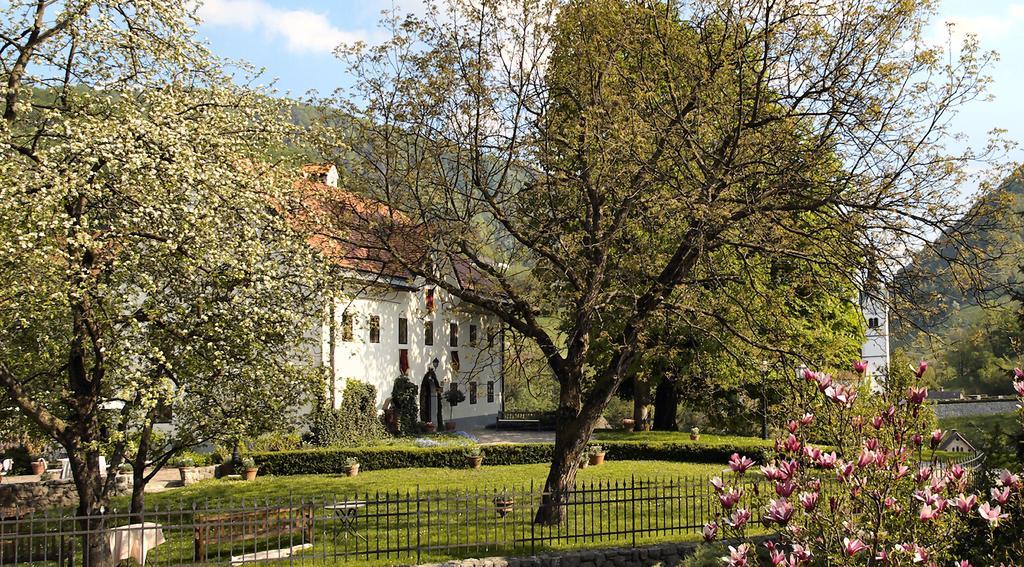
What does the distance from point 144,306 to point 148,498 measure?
10.8 metres

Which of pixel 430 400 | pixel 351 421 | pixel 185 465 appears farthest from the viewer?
pixel 430 400

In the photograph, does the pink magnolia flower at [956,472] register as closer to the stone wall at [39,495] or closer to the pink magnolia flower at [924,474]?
the pink magnolia flower at [924,474]

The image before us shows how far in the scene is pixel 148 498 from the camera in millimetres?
20469

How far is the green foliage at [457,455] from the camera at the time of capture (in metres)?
24.4

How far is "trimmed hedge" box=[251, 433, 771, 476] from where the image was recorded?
79.9 ft

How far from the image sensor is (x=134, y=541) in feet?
45.0

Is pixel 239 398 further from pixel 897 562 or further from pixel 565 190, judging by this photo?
pixel 897 562

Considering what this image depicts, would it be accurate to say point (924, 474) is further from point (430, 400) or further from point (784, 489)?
point (430, 400)

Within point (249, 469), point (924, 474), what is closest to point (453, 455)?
point (249, 469)

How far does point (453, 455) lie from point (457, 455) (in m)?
0.13

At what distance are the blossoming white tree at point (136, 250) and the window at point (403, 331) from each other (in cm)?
2493

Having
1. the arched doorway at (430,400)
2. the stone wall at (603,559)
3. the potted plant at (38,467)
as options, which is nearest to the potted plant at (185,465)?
the potted plant at (38,467)

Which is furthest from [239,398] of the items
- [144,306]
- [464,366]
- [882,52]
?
[464,366]

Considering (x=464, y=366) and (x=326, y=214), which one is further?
(x=464, y=366)
